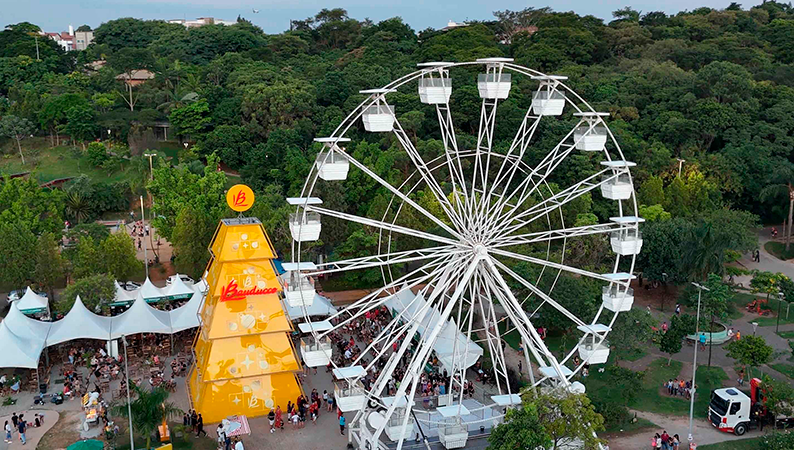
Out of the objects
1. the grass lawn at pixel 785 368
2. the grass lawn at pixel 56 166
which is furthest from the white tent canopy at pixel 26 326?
the grass lawn at pixel 785 368

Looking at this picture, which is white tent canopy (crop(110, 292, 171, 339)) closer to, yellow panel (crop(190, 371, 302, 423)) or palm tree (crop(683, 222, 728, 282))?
yellow panel (crop(190, 371, 302, 423))

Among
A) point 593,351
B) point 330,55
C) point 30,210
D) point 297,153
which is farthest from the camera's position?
point 330,55

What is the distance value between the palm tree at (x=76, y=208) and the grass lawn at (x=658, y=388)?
42437 mm

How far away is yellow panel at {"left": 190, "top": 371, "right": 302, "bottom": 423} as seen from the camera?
110 ft

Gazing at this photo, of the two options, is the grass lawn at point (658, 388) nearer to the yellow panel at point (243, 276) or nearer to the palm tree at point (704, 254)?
the palm tree at point (704, 254)

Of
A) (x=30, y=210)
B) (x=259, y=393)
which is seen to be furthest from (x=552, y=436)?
(x=30, y=210)

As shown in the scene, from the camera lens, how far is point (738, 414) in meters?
32.9

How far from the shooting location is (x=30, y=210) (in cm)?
5297

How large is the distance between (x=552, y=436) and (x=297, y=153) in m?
41.7

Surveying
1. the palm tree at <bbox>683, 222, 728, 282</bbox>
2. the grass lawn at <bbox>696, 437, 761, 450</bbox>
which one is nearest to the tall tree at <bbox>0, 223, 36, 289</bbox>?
the grass lawn at <bbox>696, 437, 761, 450</bbox>

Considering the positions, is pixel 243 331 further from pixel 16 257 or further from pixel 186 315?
pixel 16 257

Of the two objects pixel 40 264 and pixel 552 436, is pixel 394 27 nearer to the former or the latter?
pixel 40 264

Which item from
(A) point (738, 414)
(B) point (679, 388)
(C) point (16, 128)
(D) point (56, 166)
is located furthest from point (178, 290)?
(C) point (16, 128)

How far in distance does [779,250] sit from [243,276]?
41.9 m
